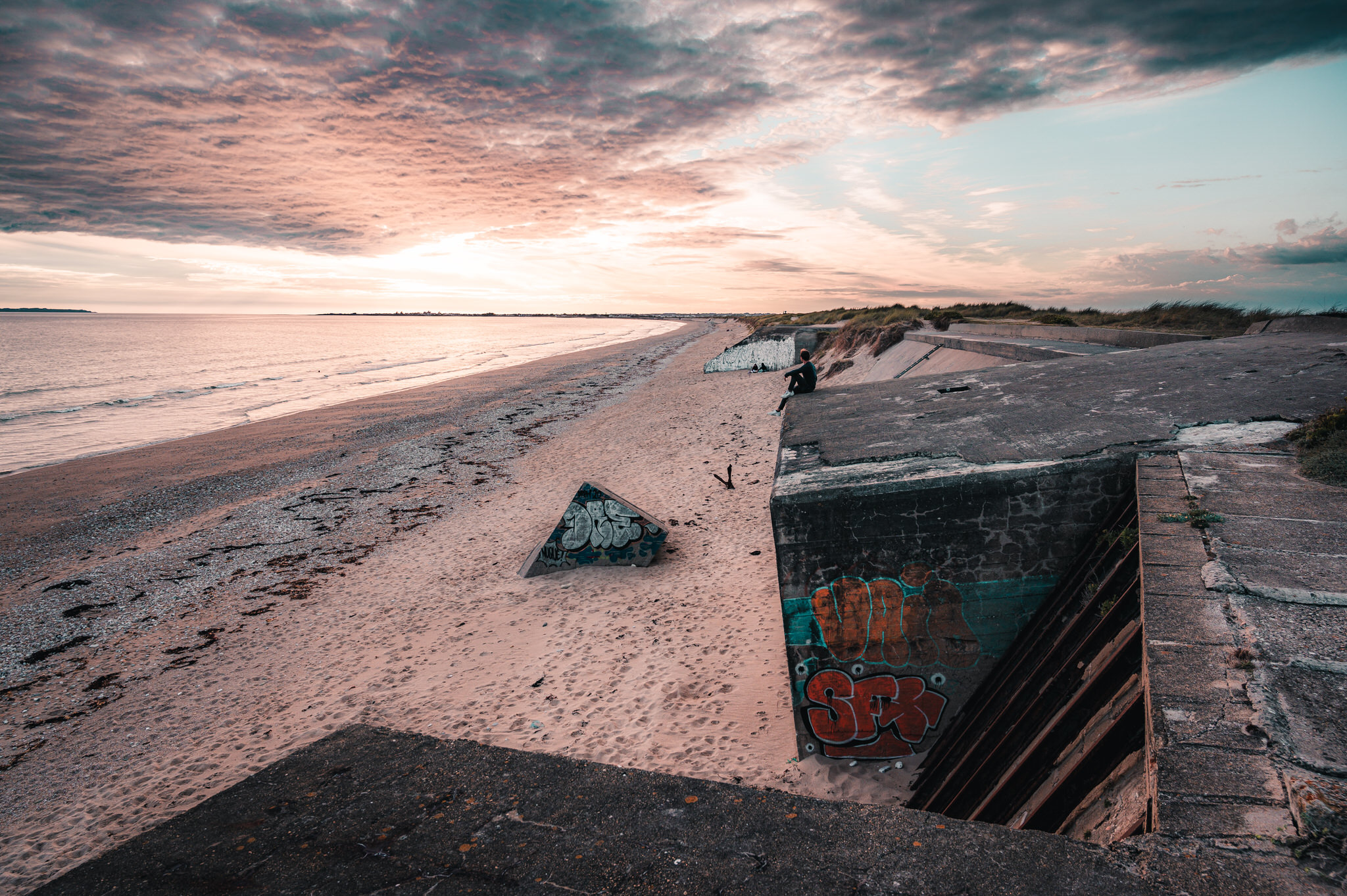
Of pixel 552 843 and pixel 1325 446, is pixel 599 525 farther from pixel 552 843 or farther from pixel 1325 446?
pixel 1325 446

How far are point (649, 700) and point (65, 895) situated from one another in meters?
5.02

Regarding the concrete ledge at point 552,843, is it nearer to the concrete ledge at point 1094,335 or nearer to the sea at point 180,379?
the concrete ledge at point 1094,335

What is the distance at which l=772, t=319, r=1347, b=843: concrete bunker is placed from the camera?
434 centimetres

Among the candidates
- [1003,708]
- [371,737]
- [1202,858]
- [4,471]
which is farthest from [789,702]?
[4,471]

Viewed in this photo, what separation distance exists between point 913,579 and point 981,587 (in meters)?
0.60

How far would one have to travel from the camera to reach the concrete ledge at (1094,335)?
1459 cm

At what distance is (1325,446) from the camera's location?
5.06 meters

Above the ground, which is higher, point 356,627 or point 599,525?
point 599,525

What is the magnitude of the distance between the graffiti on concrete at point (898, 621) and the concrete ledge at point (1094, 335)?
11450 millimetres

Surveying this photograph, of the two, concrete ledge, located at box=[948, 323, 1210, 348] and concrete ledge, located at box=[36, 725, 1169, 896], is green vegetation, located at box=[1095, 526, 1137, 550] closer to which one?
concrete ledge, located at box=[36, 725, 1169, 896]

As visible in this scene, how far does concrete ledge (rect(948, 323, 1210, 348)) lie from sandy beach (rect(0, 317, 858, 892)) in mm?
9101

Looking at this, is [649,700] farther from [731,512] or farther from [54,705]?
[54,705]

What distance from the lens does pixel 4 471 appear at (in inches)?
763

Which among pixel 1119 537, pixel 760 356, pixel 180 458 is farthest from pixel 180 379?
pixel 1119 537
